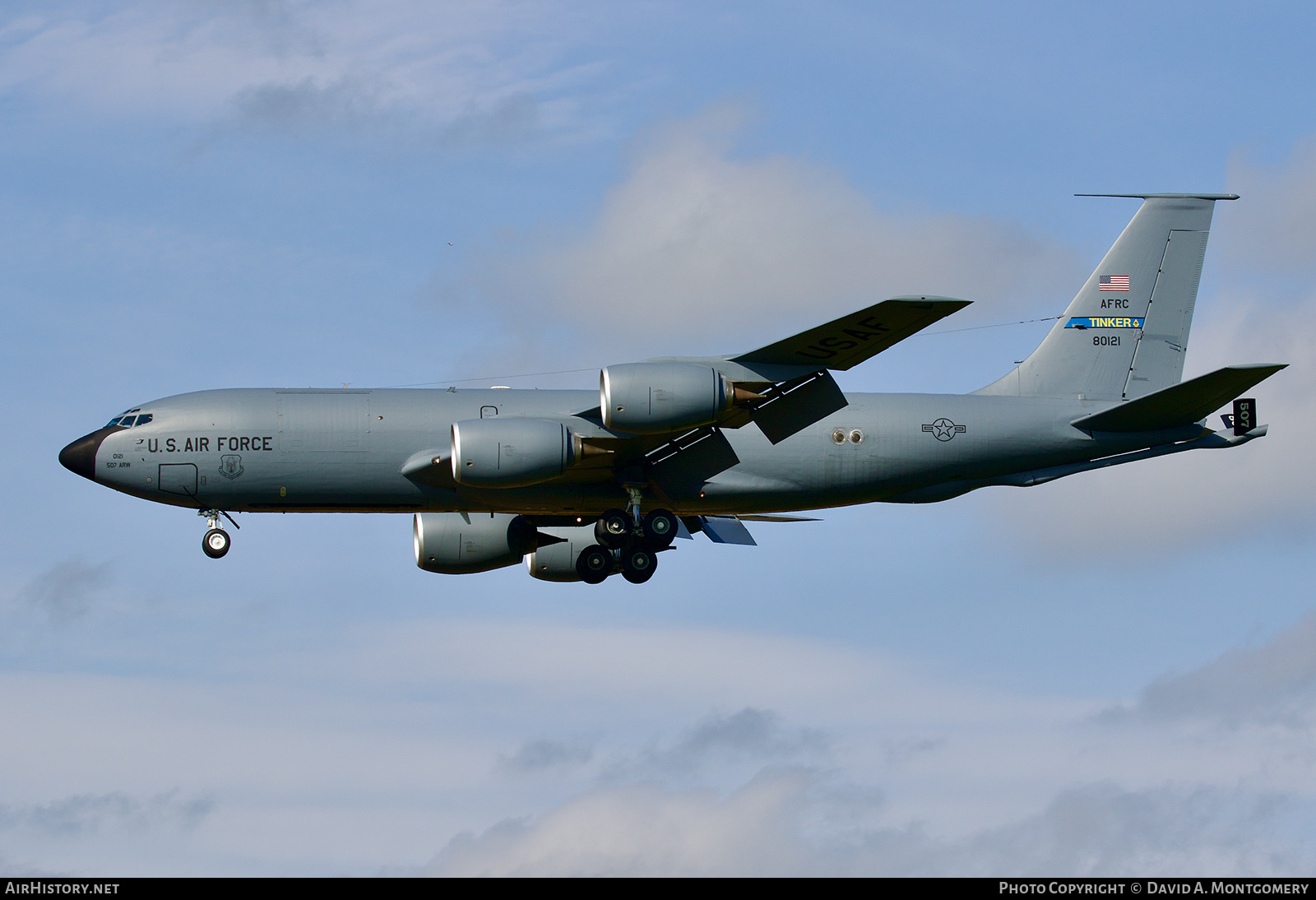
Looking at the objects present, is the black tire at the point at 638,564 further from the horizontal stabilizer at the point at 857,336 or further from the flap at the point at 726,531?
the horizontal stabilizer at the point at 857,336

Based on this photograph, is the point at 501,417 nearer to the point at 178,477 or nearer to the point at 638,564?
the point at 638,564

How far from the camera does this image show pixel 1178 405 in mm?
43656

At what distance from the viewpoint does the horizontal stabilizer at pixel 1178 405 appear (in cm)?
4178

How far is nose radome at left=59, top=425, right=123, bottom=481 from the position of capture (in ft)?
142

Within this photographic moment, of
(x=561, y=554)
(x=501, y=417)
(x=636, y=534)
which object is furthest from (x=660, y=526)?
(x=561, y=554)

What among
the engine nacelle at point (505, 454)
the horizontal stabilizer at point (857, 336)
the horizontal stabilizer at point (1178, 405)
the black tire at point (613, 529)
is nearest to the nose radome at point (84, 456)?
the engine nacelle at point (505, 454)

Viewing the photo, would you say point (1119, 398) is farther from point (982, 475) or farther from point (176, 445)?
point (176, 445)

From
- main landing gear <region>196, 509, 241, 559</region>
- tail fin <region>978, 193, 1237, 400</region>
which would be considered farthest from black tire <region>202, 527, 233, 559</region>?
tail fin <region>978, 193, 1237, 400</region>

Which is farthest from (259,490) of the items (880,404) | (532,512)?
(880,404)

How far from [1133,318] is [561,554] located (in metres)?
19.1

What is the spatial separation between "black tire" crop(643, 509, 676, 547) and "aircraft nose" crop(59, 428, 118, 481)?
1471cm

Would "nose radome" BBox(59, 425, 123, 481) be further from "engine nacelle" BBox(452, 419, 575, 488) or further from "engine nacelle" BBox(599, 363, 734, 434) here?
"engine nacelle" BBox(599, 363, 734, 434)

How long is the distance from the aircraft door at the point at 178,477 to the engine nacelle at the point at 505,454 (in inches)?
298
